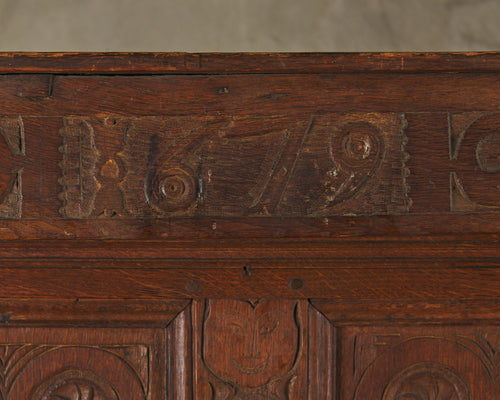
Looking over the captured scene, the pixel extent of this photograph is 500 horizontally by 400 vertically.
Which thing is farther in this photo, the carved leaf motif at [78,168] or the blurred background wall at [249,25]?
the blurred background wall at [249,25]

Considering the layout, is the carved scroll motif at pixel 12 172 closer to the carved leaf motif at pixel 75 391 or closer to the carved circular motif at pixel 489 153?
the carved leaf motif at pixel 75 391

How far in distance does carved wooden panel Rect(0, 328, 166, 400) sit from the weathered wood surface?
0.03 meters

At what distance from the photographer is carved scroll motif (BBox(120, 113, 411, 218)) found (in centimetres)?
77

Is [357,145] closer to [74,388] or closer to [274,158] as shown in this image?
[274,158]

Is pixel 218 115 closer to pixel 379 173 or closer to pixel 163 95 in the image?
pixel 163 95

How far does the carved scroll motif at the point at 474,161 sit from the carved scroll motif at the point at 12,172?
608mm

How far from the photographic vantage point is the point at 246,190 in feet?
2.52

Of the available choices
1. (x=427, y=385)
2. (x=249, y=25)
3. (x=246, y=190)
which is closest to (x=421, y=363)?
(x=427, y=385)

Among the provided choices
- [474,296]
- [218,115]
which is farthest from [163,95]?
[474,296]

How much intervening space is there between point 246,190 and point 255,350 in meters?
0.24

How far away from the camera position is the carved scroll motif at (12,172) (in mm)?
763

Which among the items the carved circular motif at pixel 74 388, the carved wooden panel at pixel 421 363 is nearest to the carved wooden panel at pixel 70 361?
the carved circular motif at pixel 74 388

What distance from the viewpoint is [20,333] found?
805 mm

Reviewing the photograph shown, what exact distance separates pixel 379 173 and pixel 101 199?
39 cm
